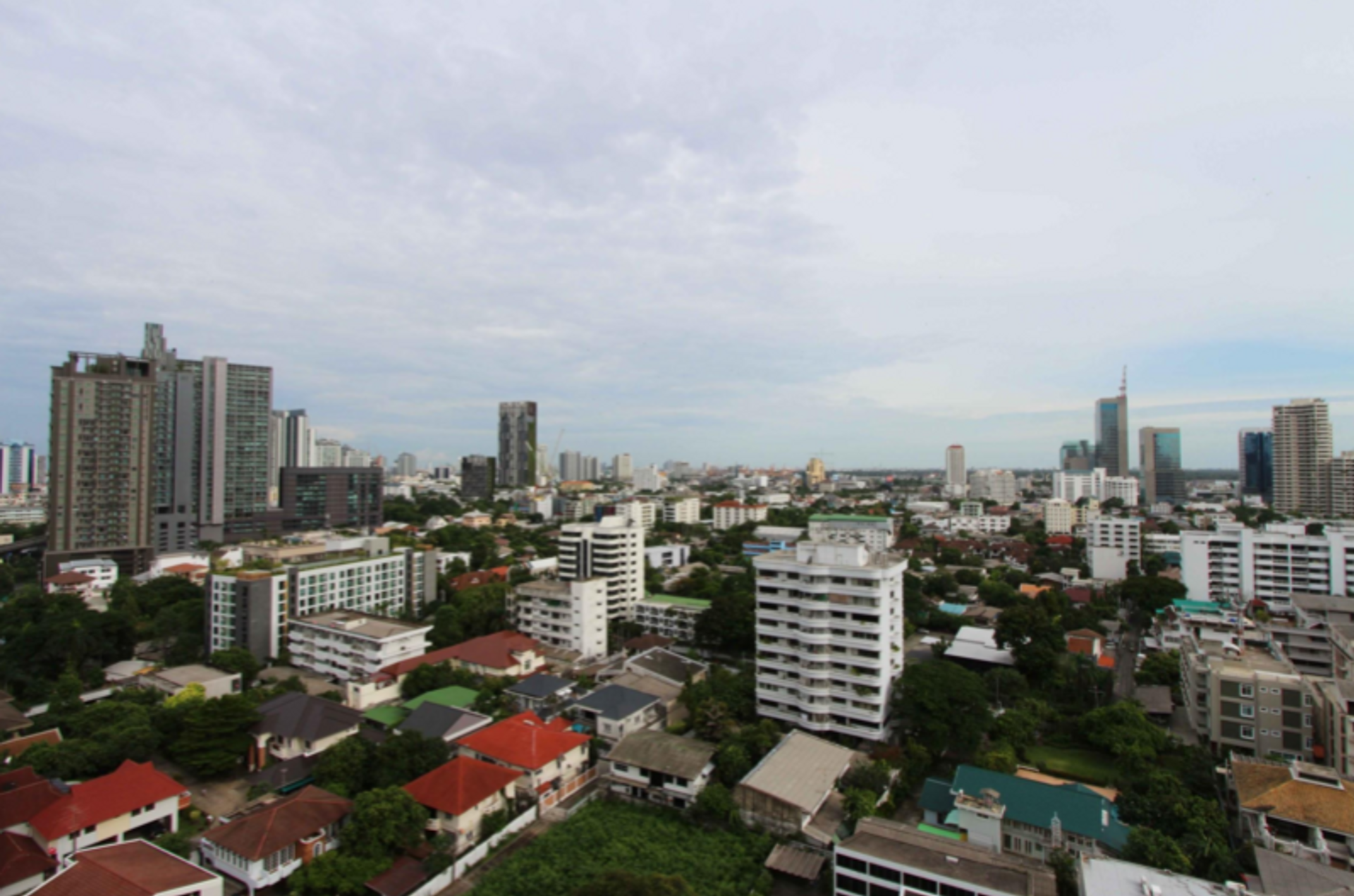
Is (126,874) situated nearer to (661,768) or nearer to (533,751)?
(533,751)

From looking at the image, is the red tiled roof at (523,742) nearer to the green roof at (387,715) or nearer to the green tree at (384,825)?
the green tree at (384,825)

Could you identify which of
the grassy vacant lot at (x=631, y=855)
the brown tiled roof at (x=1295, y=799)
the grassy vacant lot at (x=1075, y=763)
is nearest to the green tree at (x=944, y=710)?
the grassy vacant lot at (x=1075, y=763)

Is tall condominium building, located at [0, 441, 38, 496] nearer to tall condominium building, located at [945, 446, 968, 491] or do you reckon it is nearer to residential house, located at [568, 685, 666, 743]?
residential house, located at [568, 685, 666, 743]

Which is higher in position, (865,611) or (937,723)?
→ (865,611)

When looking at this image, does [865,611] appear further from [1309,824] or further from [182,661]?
[182,661]

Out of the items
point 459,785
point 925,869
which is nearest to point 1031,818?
point 925,869

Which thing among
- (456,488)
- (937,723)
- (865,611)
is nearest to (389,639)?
(865,611)
